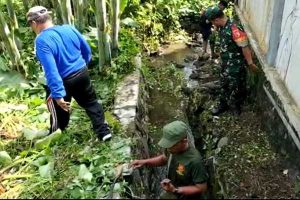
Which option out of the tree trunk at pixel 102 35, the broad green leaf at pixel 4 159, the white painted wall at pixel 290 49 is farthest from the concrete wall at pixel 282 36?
the broad green leaf at pixel 4 159

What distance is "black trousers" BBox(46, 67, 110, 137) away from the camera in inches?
193

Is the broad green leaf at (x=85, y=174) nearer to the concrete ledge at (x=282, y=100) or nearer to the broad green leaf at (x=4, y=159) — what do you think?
the broad green leaf at (x=4, y=159)

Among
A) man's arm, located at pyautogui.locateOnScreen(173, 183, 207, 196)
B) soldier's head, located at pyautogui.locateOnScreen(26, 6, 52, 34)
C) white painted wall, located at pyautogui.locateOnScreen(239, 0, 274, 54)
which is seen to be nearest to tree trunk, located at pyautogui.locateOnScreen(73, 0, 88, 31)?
soldier's head, located at pyautogui.locateOnScreen(26, 6, 52, 34)

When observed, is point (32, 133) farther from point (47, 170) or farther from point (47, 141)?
point (47, 170)

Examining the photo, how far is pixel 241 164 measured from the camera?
17.1ft

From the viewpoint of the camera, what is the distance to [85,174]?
421 cm

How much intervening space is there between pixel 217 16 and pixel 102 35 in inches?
76.0

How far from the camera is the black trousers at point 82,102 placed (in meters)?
4.90

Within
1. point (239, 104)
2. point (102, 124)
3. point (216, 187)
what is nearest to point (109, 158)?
point (102, 124)

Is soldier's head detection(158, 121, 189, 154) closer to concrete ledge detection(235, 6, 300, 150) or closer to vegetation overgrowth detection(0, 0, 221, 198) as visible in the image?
vegetation overgrowth detection(0, 0, 221, 198)

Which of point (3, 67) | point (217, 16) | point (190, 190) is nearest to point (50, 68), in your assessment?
point (190, 190)

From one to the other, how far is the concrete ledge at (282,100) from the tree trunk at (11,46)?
3.82 meters

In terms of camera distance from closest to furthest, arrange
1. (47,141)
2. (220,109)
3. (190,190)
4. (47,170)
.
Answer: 1. (190,190)
2. (47,170)
3. (47,141)
4. (220,109)

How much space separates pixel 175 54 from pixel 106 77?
4.23 meters
